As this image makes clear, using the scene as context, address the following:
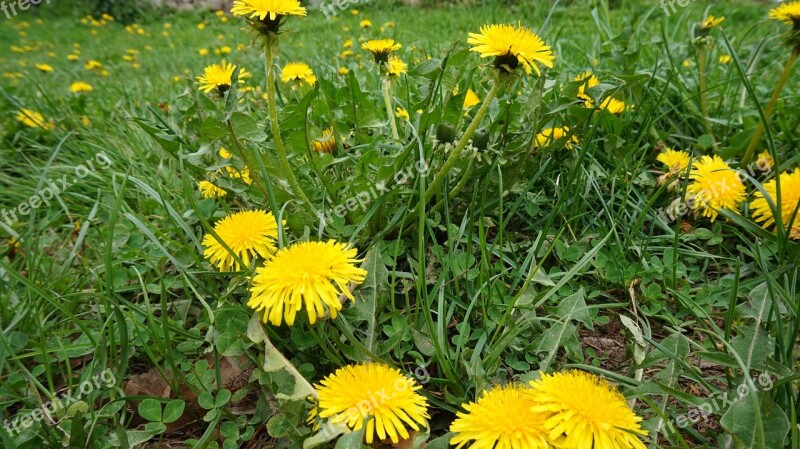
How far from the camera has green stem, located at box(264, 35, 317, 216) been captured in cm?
109

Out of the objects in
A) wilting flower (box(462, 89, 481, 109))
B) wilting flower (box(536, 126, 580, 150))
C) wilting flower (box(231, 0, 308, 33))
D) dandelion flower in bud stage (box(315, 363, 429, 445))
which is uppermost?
wilting flower (box(231, 0, 308, 33))

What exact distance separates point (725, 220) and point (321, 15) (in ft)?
19.7

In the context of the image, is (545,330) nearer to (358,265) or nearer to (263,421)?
(358,265)

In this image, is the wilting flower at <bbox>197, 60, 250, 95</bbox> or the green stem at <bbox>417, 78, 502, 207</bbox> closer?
the green stem at <bbox>417, 78, 502, 207</bbox>

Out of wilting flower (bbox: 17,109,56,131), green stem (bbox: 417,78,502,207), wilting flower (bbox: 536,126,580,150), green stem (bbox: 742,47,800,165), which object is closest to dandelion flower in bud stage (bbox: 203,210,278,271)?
green stem (bbox: 417,78,502,207)

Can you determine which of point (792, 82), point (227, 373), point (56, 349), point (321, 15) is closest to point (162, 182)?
point (56, 349)

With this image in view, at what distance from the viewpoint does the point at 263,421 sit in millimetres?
980

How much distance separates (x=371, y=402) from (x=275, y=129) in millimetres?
704

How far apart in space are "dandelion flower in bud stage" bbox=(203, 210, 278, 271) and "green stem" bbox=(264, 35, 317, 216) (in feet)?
0.51

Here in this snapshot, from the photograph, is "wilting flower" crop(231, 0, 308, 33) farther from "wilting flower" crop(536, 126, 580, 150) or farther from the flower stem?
"wilting flower" crop(536, 126, 580, 150)

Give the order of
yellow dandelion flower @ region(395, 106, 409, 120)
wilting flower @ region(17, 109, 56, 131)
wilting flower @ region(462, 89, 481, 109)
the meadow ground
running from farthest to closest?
wilting flower @ region(17, 109, 56, 131)
yellow dandelion flower @ region(395, 106, 409, 120)
wilting flower @ region(462, 89, 481, 109)
the meadow ground

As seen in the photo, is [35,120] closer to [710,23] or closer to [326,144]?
[326,144]

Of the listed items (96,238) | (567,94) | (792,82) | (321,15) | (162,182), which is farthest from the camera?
(321,15)

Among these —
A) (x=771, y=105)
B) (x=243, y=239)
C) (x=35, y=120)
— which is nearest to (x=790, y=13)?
(x=771, y=105)
